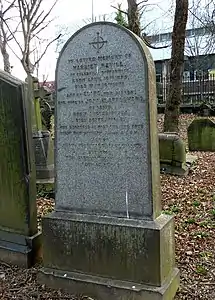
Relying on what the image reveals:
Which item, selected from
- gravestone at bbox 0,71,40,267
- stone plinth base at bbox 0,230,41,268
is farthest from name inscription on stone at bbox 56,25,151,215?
stone plinth base at bbox 0,230,41,268

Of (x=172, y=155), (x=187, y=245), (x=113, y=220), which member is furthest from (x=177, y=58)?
(x=113, y=220)

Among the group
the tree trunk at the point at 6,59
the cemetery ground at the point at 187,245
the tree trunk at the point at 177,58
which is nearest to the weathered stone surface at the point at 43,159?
the cemetery ground at the point at 187,245

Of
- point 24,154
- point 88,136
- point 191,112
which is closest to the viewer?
point 88,136

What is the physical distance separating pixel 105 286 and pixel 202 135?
320 inches

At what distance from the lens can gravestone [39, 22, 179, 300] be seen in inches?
125

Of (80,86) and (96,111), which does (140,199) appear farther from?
(80,86)

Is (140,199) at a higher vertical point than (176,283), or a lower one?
higher

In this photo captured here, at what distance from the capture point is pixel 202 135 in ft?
35.8

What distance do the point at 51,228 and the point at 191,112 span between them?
17.7 metres

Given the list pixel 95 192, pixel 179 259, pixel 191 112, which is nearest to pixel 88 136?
pixel 95 192

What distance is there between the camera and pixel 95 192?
344cm

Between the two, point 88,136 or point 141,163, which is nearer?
point 141,163

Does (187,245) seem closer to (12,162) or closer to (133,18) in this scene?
(12,162)

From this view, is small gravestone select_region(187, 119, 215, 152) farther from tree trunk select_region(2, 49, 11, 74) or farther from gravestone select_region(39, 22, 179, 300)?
tree trunk select_region(2, 49, 11, 74)
